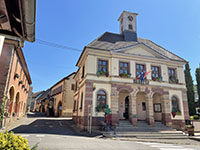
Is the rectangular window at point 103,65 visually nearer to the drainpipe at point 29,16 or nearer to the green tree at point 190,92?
the drainpipe at point 29,16

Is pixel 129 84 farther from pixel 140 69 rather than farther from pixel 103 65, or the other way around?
pixel 103 65

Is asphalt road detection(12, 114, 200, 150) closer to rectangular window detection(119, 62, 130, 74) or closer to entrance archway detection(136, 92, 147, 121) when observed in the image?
entrance archway detection(136, 92, 147, 121)

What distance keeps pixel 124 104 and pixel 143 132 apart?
4.73m

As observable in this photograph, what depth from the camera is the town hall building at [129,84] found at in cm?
1571

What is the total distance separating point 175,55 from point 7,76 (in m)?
21.3

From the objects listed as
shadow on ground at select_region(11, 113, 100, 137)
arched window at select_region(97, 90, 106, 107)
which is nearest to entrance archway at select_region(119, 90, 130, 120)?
arched window at select_region(97, 90, 106, 107)

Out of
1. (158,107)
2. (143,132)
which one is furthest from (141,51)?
(143,132)

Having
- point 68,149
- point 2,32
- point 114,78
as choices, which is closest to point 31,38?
point 2,32

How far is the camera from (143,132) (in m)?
14.0

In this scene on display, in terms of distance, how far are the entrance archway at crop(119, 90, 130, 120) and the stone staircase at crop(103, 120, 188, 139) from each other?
1785 millimetres

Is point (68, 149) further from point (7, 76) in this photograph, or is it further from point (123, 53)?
point (123, 53)

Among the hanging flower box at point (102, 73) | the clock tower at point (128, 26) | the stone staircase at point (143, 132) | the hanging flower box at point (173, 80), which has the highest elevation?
the clock tower at point (128, 26)

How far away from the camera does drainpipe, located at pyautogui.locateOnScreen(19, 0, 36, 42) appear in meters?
2.09

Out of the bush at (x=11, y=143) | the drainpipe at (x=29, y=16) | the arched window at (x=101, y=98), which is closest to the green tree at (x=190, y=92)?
the arched window at (x=101, y=98)
